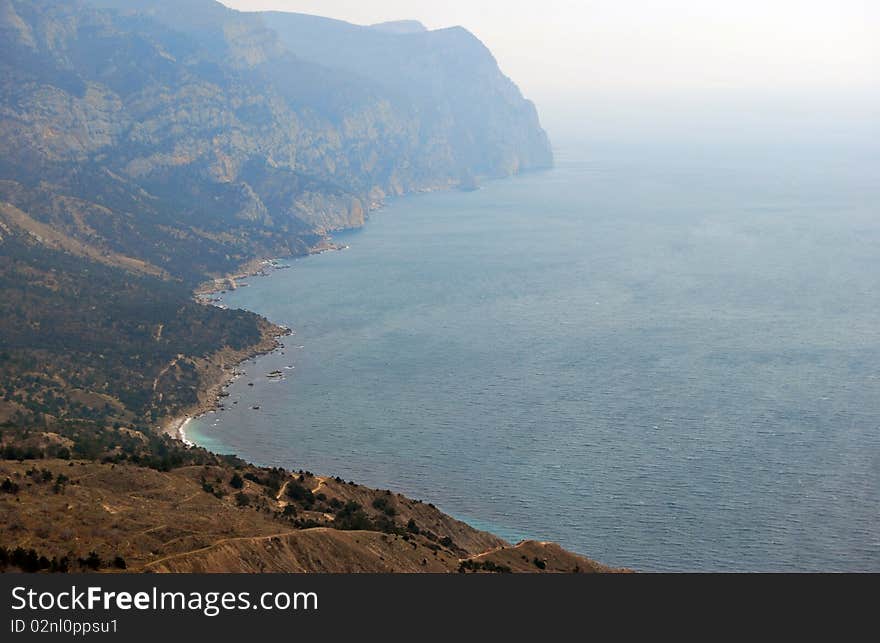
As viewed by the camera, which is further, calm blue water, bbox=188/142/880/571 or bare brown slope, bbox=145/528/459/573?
calm blue water, bbox=188/142/880/571

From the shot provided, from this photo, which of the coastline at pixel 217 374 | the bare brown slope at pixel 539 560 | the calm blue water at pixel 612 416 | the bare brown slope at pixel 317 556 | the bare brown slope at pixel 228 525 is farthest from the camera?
the coastline at pixel 217 374

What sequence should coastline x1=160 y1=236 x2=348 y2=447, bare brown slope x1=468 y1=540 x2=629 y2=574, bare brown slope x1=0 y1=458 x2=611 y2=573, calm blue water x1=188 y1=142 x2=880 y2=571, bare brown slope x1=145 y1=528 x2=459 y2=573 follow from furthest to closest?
coastline x1=160 y1=236 x2=348 y2=447, calm blue water x1=188 y1=142 x2=880 y2=571, bare brown slope x1=468 y1=540 x2=629 y2=574, bare brown slope x1=0 y1=458 x2=611 y2=573, bare brown slope x1=145 y1=528 x2=459 y2=573

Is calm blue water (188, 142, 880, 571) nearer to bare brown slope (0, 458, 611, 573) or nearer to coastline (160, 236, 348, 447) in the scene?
coastline (160, 236, 348, 447)

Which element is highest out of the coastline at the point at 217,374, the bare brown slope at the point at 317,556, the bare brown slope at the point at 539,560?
the bare brown slope at the point at 317,556

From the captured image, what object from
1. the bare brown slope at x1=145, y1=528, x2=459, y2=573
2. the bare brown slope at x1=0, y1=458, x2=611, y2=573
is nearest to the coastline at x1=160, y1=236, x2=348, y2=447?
the bare brown slope at x1=0, y1=458, x2=611, y2=573

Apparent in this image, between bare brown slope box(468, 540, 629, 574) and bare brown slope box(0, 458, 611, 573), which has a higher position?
bare brown slope box(0, 458, 611, 573)

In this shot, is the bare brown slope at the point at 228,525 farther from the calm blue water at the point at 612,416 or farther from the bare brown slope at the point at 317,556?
the calm blue water at the point at 612,416

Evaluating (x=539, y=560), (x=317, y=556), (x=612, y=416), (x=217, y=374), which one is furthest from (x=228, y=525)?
(x=217, y=374)

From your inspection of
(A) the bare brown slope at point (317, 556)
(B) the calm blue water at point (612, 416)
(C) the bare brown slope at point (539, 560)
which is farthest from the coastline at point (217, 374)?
(A) the bare brown slope at point (317, 556)

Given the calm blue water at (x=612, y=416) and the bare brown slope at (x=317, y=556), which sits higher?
the bare brown slope at (x=317, y=556)

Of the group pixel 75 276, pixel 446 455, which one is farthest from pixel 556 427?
pixel 75 276

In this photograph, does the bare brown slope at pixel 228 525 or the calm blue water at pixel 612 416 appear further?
the calm blue water at pixel 612 416

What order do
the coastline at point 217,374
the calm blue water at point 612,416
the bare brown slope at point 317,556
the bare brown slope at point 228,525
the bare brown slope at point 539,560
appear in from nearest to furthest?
the bare brown slope at point 317,556, the bare brown slope at point 228,525, the bare brown slope at point 539,560, the calm blue water at point 612,416, the coastline at point 217,374

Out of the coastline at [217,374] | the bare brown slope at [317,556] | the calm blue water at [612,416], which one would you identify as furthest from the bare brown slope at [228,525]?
the coastline at [217,374]
